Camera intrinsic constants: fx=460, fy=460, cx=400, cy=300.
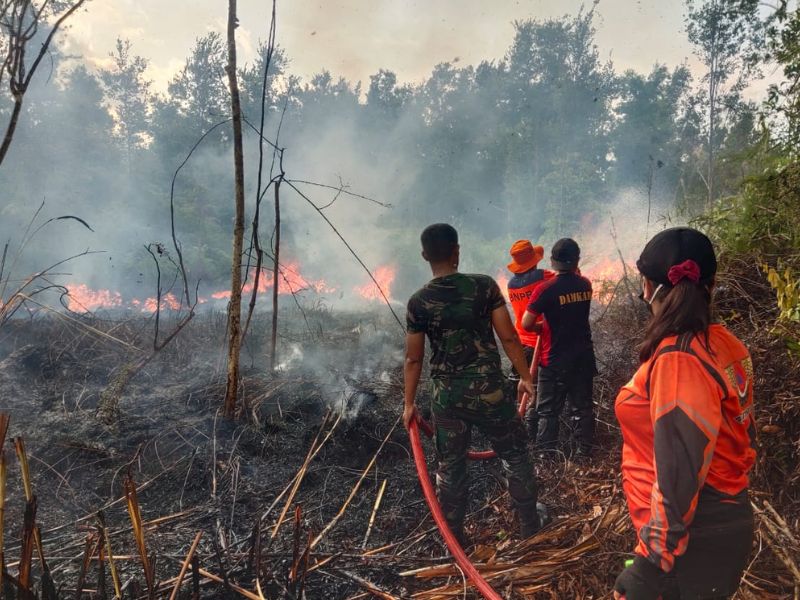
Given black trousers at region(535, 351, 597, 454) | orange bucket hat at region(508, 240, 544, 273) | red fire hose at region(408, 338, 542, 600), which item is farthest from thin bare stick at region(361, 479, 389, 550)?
orange bucket hat at region(508, 240, 544, 273)

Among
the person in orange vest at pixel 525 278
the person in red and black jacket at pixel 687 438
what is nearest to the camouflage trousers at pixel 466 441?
the person in red and black jacket at pixel 687 438

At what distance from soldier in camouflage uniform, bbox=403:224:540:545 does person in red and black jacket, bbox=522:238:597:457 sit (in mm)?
1292

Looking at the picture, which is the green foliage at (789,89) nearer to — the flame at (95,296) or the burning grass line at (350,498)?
the burning grass line at (350,498)

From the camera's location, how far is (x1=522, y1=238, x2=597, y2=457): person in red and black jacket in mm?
4391

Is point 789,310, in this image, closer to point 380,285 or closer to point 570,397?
point 570,397

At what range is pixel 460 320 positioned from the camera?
3143mm

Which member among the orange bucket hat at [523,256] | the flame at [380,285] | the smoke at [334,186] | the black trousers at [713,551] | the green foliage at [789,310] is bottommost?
the black trousers at [713,551]

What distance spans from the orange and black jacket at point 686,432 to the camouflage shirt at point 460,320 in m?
1.54

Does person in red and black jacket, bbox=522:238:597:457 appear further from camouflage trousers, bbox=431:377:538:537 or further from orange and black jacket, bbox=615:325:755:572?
orange and black jacket, bbox=615:325:755:572

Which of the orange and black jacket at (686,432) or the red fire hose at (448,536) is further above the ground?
the orange and black jacket at (686,432)

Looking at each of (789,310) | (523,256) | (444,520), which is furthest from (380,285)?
(444,520)

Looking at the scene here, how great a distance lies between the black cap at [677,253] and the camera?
1570mm

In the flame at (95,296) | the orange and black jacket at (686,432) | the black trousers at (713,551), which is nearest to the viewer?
the orange and black jacket at (686,432)

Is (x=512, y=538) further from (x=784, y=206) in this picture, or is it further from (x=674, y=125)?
(x=674, y=125)
